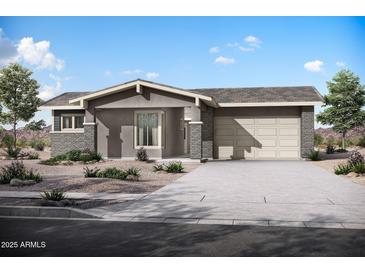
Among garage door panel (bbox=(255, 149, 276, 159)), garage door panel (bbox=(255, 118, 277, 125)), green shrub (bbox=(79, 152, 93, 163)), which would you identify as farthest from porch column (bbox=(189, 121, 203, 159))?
green shrub (bbox=(79, 152, 93, 163))

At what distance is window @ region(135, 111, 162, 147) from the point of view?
766 inches

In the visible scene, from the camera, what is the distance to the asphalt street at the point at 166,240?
4.54 metres

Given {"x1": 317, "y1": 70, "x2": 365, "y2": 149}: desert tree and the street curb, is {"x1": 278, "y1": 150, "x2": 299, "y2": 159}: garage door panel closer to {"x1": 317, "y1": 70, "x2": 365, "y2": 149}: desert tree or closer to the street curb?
{"x1": 317, "y1": 70, "x2": 365, "y2": 149}: desert tree

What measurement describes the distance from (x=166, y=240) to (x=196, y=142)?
13.6 meters

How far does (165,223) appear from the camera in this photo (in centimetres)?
625

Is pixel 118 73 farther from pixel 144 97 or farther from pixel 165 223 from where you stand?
pixel 144 97

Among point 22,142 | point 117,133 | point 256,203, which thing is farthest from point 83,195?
point 22,142

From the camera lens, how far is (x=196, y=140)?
18.6 metres

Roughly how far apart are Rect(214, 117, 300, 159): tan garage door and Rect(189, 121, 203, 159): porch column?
281 centimetres

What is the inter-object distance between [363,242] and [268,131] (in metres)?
16.0

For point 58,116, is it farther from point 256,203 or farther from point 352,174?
point 256,203

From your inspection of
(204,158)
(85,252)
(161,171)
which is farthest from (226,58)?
(204,158)

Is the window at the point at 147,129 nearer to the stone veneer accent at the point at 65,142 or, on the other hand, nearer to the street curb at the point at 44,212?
the stone veneer accent at the point at 65,142

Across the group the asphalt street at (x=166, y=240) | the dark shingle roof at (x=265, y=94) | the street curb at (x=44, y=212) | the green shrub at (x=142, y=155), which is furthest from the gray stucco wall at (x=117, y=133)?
the asphalt street at (x=166, y=240)
